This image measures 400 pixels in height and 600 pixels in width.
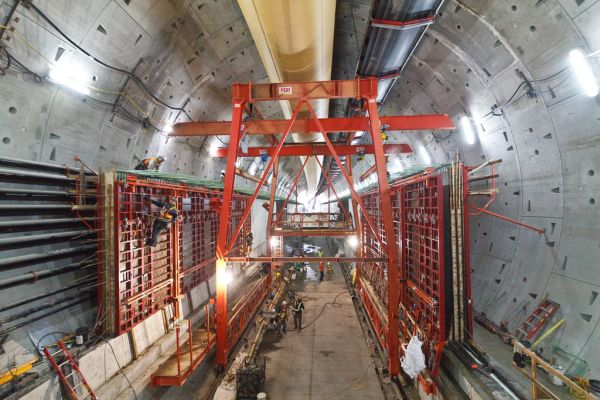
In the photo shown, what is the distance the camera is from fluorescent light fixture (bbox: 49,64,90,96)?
500cm

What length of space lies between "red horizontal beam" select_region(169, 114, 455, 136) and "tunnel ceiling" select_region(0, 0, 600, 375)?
4.08 feet

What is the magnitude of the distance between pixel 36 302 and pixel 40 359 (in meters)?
0.95

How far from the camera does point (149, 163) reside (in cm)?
738

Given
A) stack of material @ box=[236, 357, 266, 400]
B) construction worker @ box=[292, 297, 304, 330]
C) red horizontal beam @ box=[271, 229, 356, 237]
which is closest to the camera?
stack of material @ box=[236, 357, 266, 400]

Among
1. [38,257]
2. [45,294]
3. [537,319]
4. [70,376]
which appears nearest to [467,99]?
[537,319]

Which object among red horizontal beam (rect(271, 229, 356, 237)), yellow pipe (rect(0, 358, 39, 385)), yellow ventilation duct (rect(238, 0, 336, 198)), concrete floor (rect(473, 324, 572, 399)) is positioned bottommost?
concrete floor (rect(473, 324, 572, 399))

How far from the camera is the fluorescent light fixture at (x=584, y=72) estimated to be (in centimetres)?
491

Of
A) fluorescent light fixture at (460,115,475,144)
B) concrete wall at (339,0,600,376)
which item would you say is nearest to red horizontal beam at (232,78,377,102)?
concrete wall at (339,0,600,376)

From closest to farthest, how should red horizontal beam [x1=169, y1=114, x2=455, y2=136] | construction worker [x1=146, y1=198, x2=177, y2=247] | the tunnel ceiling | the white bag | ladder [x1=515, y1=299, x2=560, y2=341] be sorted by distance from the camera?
1. the tunnel ceiling
2. the white bag
3. ladder [x1=515, y1=299, x2=560, y2=341]
4. construction worker [x1=146, y1=198, x2=177, y2=247]
5. red horizontal beam [x1=169, y1=114, x2=455, y2=136]

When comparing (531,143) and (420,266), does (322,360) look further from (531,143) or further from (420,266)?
(531,143)

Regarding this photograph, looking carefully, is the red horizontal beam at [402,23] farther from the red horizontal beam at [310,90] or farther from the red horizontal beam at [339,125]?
the red horizontal beam at [339,125]

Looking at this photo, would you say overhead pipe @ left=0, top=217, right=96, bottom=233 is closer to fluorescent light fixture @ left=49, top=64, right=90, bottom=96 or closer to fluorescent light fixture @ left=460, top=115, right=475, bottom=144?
fluorescent light fixture @ left=49, top=64, right=90, bottom=96

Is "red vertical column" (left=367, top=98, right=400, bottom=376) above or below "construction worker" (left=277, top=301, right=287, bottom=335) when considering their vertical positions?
above

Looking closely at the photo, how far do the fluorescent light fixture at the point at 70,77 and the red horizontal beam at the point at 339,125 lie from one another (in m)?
2.41
